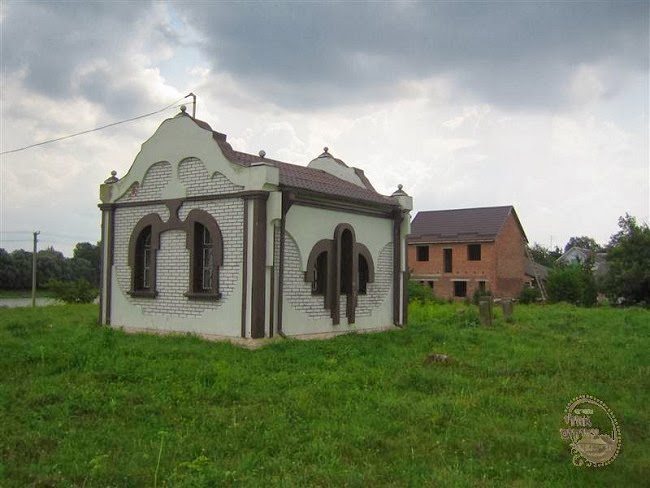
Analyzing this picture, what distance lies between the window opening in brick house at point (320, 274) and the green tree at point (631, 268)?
84.3 feet

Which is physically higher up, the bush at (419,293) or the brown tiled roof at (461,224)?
the brown tiled roof at (461,224)

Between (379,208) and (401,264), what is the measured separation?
5.51 feet

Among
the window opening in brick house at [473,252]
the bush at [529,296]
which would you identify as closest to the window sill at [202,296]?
the bush at [529,296]

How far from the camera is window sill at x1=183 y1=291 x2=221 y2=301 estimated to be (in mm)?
13023

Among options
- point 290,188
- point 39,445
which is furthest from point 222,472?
point 290,188

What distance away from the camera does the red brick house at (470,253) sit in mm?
40062

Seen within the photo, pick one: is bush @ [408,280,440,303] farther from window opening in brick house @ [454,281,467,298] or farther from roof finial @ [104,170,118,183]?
roof finial @ [104,170,118,183]

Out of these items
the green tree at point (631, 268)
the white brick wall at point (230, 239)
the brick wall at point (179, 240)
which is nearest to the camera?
the white brick wall at point (230, 239)

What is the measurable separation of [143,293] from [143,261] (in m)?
1.01

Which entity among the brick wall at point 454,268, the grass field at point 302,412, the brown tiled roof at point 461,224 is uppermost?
the brown tiled roof at point 461,224

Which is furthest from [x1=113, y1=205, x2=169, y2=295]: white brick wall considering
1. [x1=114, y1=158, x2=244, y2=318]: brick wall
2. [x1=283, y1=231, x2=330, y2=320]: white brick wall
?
[x1=283, y1=231, x2=330, y2=320]: white brick wall

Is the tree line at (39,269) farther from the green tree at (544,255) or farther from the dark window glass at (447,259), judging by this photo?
the green tree at (544,255)

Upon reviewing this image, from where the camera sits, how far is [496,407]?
8375 mm

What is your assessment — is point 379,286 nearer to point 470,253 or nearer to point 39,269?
point 470,253
